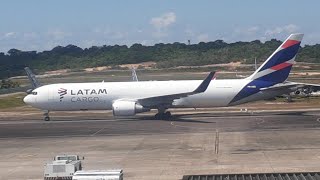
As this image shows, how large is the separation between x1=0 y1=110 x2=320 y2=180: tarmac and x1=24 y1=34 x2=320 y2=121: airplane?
1.40 m

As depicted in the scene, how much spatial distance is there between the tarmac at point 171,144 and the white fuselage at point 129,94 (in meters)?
1.52

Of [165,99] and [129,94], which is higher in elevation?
[129,94]

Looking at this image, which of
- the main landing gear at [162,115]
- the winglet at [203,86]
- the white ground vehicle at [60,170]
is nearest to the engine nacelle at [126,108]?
the main landing gear at [162,115]

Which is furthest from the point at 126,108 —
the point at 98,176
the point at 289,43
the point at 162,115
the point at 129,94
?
the point at 98,176

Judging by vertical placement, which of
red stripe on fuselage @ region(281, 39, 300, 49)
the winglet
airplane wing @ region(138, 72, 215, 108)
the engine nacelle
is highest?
red stripe on fuselage @ region(281, 39, 300, 49)

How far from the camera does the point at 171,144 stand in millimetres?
36219

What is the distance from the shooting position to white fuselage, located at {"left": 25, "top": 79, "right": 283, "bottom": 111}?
2201 inches

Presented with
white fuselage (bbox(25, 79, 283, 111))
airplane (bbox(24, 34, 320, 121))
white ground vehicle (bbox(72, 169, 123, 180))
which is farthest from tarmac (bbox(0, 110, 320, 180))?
white ground vehicle (bbox(72, 169, 123, 180))

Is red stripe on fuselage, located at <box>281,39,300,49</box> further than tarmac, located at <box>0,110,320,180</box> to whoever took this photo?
Yes

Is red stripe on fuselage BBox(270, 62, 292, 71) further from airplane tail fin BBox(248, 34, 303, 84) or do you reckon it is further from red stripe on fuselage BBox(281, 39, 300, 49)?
red stripe on fuselage BBox(281, 39, 300, 49)

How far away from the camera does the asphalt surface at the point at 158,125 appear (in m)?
44.7

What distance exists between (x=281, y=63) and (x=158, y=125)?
14.1m

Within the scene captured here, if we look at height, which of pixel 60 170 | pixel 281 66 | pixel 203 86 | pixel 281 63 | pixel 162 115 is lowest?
pixel 162 115

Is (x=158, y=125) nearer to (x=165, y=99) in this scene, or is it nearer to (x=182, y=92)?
(x=165, y=99)
